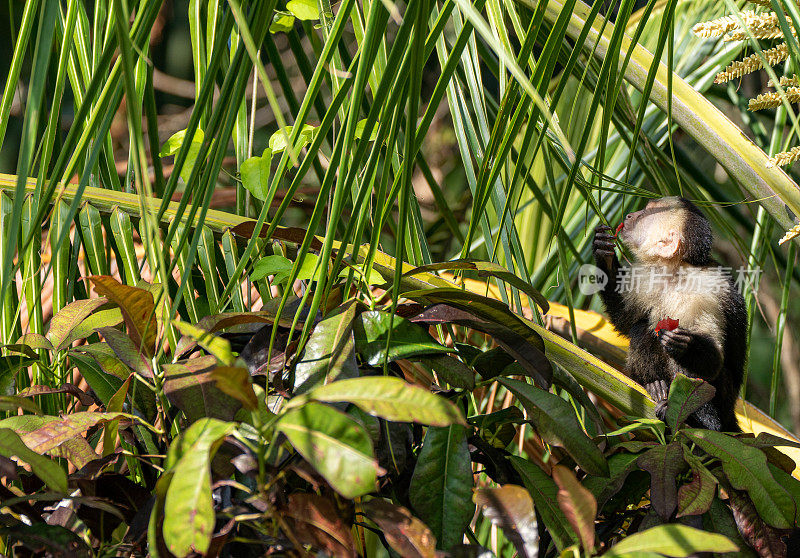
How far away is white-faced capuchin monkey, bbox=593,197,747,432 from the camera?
0.99m

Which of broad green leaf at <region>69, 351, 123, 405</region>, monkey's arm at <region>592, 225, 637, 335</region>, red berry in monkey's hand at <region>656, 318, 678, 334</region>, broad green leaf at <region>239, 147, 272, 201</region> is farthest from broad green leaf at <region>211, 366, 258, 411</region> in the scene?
monkey's arm at <region>592, 225, 637, 335</region>

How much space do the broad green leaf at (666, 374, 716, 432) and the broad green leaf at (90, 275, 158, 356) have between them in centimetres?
35

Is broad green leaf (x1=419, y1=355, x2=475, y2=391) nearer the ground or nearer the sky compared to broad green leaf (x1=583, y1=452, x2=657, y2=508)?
nearer the sky

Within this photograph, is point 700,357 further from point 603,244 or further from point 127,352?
point 127,352

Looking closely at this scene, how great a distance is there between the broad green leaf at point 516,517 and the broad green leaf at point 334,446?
0.10m

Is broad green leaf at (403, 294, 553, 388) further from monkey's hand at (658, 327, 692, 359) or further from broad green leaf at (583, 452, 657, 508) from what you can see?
monkey's hand at (658, 327, 692, 359)

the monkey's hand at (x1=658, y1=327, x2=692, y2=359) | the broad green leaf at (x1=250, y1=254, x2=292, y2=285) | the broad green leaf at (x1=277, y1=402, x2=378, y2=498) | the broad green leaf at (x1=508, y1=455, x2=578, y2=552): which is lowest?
the monkey's hand at (x1=658, y1=327, x2=692, y2=359)

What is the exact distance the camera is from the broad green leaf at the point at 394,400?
1.07 feet

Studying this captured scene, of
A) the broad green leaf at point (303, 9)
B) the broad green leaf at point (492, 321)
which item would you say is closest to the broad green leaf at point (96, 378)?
the broad green leaf at point (492, 321)

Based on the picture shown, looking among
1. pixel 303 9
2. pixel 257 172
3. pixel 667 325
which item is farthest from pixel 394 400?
pixel 667 325

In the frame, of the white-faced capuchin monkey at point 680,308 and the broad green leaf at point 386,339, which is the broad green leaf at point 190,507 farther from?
the white-faced capuchin monkey at point 680,308

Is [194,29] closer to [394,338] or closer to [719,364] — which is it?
[394,338]

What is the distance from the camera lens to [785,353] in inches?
74.6

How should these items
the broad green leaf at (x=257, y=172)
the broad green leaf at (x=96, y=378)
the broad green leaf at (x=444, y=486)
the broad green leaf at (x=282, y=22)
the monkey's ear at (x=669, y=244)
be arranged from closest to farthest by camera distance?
1. the broad green leaf at (x=444, y=486)
2. the broad green leaf at (x=96, y=378)
3. the broad green leaf at (x=257, y=172)
4. the broad green leaf at (x=282, y=22)
5. the monkey's ear at (x=669, y=244)
